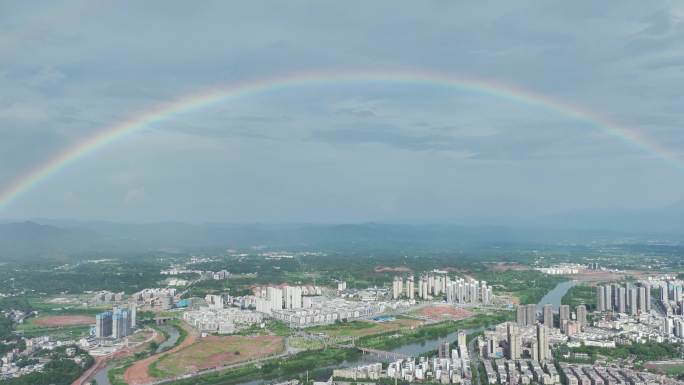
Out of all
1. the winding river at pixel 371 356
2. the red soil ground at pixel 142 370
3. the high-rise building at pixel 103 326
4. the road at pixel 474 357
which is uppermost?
the high-rise building at pixel 103 326

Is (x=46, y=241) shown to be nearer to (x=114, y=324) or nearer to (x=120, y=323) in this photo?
(x=120, y=323)

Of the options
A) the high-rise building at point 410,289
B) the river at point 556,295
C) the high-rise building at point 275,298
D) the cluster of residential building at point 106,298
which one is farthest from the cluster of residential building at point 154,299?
the river at point 556,295

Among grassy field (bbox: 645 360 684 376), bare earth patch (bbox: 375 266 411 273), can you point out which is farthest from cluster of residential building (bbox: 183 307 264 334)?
bare earth patch (bbox: 375 266 411 273)

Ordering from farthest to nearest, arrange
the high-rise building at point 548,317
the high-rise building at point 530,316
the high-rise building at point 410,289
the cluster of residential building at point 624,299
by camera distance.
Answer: the high-rise building at point 410,289
the cluster of residential building at point 624,299
the high-rise building at point 530,316
the high-rise building at point 548,317

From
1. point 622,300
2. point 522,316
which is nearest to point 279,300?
point 522,316

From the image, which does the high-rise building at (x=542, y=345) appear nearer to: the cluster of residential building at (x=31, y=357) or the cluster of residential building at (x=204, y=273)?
the cluster of residential building at (x=31, y=357)

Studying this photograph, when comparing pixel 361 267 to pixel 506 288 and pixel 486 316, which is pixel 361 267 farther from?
pixel 486 316
